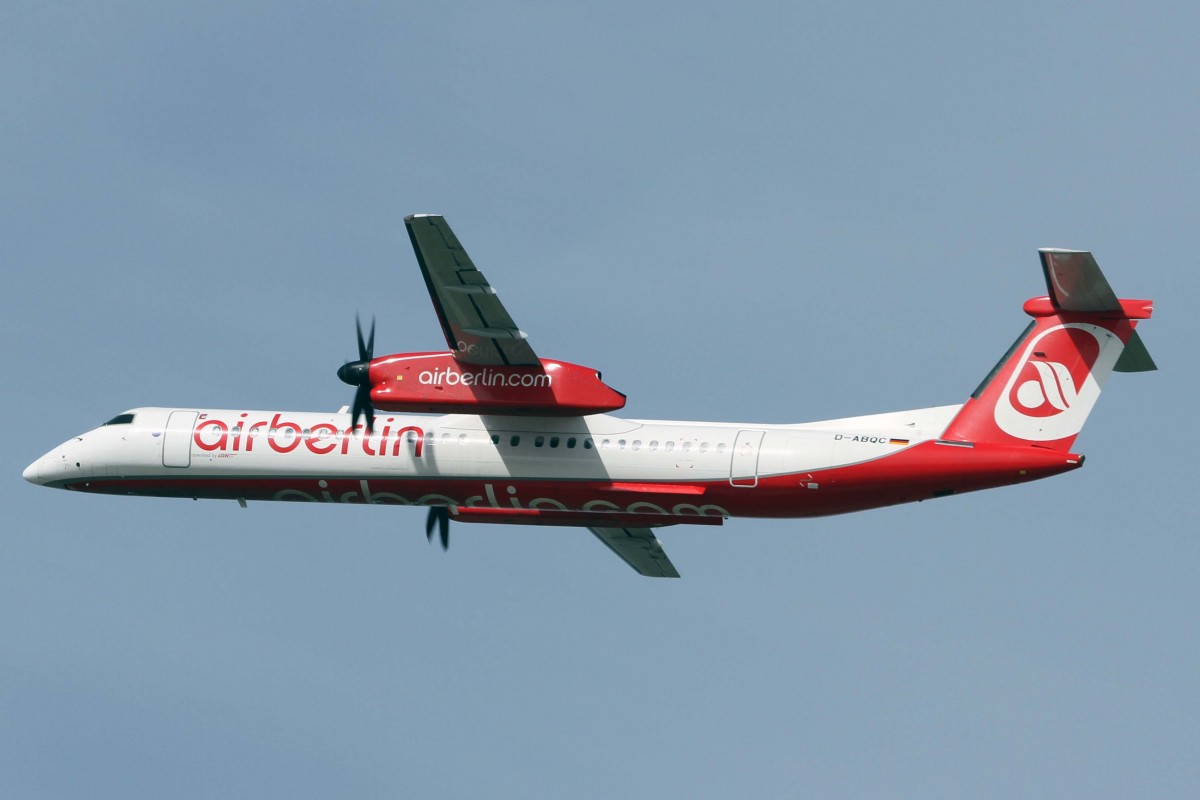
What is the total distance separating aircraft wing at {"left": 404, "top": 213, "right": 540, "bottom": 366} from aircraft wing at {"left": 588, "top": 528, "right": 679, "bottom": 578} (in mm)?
6525

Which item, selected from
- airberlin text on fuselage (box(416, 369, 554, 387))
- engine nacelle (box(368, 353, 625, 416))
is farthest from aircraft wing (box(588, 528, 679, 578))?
airberlin text on fuselage (box(416, 369, 554, 387))

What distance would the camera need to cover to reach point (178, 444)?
1697 inches

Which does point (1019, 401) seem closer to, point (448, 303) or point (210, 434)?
point (448, 303)

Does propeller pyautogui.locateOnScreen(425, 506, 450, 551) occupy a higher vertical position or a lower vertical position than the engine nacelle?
lower

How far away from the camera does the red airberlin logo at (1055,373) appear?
Result: 38.4 m

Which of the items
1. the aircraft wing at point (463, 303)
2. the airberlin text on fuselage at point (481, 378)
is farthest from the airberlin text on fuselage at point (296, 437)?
the aircraft wing at point (463, 303)

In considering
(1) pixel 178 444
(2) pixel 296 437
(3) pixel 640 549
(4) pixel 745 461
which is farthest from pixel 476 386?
(3) pixel 640 549

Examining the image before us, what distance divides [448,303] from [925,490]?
10111 millimetres

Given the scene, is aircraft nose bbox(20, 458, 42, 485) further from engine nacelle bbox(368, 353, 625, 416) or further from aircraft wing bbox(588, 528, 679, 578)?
aircraft wing bbox(588, 528, 679, 578)

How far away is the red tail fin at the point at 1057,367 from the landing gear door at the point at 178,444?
16.4 metres

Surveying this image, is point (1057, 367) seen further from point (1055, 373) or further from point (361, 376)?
point (361, 376)

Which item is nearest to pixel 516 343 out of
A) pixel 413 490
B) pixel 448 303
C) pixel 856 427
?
pixel 448 303

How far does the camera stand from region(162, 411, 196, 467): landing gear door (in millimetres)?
43000

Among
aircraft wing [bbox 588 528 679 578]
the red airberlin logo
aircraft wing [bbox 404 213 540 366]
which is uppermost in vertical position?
aircraft wing [bbox 404 213 540 366]
